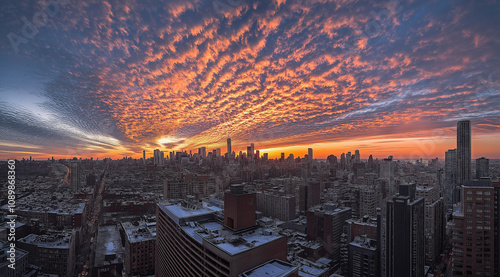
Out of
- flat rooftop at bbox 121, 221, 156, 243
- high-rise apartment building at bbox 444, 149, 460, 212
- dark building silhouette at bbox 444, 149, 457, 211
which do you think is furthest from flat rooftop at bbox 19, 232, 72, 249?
dark building silhouette at bbox 444, 149, 457, 211

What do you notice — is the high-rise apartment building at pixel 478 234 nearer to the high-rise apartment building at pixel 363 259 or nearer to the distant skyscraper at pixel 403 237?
the distant skyscraper at pixel 403 237

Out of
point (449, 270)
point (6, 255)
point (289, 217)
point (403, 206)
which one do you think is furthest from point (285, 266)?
point (289, 217)

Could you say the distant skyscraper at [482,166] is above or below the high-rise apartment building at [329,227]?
above

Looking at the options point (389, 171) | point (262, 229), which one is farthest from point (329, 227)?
point (389, 171)

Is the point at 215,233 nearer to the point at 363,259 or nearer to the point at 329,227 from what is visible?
the point at 363,259

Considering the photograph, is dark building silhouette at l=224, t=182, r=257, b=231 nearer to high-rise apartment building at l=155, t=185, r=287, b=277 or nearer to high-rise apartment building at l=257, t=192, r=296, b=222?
high-rise apartment building at l=155, t=185, r=287, b=277

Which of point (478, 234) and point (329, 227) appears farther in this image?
point (329, 227)

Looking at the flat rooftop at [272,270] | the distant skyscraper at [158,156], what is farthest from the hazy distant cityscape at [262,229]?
the distant skyscraper at [158,156]
